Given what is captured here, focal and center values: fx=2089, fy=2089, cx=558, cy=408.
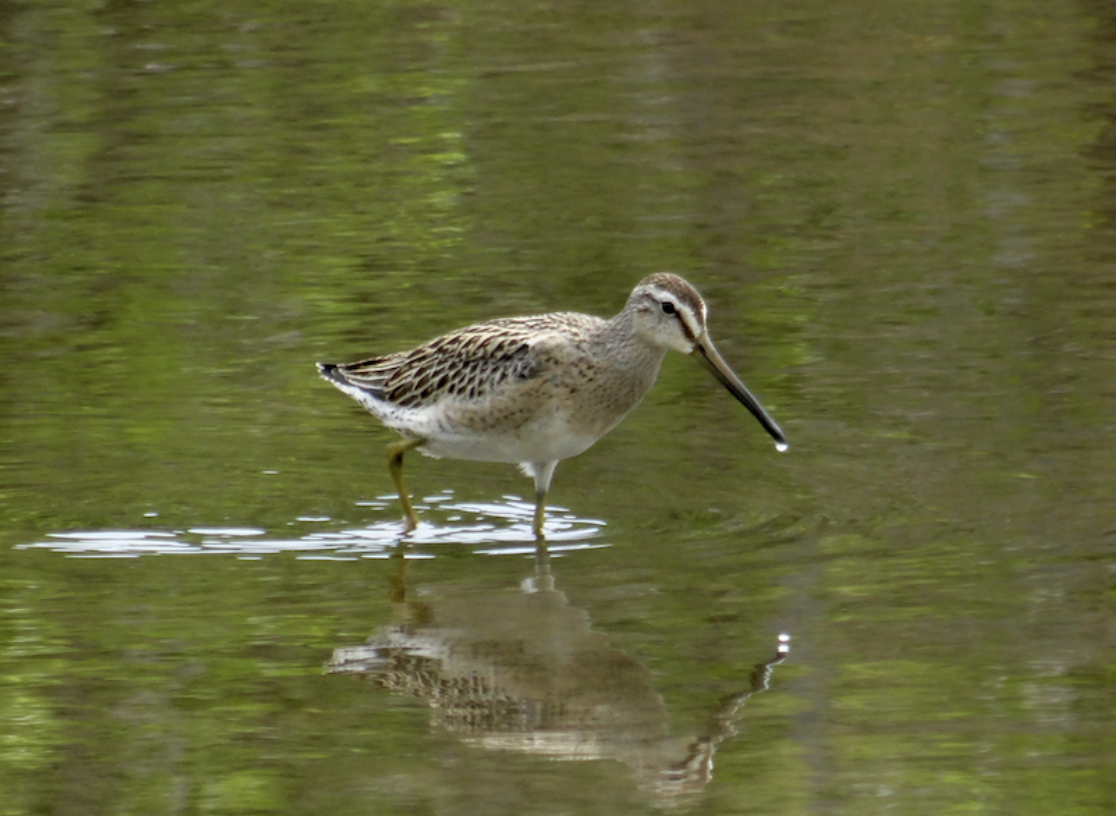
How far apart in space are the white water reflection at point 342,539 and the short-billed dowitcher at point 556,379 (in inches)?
4.7

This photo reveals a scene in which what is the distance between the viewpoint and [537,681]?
6.99 metres

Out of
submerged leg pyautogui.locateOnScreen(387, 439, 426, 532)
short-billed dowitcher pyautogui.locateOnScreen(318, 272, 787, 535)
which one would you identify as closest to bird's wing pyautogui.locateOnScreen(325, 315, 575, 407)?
short-billed dowitcher pyautogui.locateOnScreen(318, 272, 787, 535)

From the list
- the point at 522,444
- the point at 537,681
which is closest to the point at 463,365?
the point at 522,444

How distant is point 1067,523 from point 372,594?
2.79m

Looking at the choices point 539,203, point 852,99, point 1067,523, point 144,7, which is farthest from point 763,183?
point 144,7

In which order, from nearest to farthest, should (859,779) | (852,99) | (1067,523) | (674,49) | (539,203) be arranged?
(859,779) → (1067,523) → (539,203) → (852,99) → (674,49)

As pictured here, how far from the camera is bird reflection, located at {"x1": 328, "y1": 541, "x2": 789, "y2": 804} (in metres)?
6.35

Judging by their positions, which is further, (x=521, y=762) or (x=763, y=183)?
(x=763, y=183)

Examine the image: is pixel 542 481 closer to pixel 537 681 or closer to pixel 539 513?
pixel 539 513

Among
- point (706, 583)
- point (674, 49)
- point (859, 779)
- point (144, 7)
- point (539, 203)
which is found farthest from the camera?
point (144, 7)

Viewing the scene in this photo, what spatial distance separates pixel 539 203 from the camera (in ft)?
46.5

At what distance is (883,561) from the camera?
805cm

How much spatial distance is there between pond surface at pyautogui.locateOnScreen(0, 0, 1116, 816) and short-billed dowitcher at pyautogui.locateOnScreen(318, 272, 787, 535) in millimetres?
375

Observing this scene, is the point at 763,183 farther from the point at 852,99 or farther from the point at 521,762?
the point at 521,762
